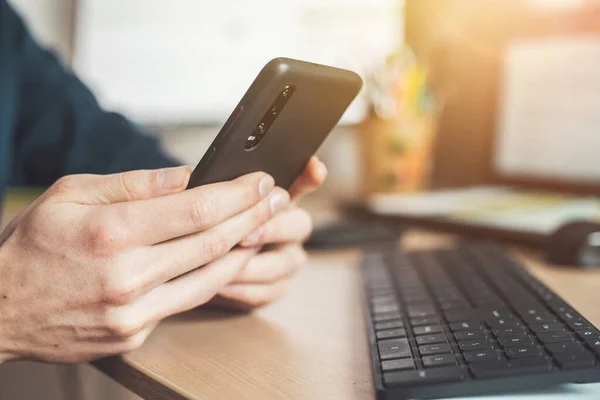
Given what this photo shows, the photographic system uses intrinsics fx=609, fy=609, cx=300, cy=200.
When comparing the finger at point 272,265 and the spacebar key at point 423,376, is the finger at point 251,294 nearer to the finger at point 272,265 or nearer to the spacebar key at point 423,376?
the finger at point 272,265

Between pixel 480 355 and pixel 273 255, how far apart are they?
22 centimetres

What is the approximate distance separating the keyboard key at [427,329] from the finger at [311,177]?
17 cm

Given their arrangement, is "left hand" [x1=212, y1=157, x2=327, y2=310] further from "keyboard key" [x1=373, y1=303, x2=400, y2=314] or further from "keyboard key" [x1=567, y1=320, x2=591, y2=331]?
"keyboard key" [x1=567, y1=320, x2=591, y2=331]

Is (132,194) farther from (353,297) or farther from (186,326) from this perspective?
(353,297)

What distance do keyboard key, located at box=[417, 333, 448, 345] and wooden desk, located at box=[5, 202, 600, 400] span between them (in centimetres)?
4

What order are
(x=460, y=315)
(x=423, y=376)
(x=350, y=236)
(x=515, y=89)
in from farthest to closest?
(x=515, y=89) < (x=350, y=236) < (x=460, y=315) < (x=423, y=376)

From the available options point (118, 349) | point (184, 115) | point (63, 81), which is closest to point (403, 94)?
point (184, 115)

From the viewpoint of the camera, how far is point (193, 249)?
39 centimetres

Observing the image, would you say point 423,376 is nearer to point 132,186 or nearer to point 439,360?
point 439,360

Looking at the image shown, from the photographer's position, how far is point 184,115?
1140mm

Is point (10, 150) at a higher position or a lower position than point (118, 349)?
higher

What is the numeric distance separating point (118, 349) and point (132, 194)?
10 cm

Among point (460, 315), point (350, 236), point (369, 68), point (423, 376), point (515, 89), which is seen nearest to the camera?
point (423, 376)

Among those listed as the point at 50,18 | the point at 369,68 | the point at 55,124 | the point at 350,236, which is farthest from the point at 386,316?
the point at 50,18
